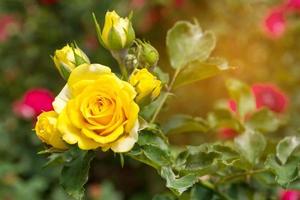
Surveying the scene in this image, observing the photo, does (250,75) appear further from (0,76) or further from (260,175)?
(260,175)

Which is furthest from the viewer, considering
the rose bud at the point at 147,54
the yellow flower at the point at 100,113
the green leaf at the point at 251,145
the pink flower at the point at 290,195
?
the pink flower at the point at 290,195

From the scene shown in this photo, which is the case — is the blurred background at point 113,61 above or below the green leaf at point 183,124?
below

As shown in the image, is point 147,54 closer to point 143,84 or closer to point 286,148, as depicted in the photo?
point 143,84

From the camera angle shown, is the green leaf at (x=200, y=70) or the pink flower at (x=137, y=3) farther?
the pink flower at (x=137, y=3)

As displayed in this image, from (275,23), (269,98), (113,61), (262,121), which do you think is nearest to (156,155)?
(262,121)

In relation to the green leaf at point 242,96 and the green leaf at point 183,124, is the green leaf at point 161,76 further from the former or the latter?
the green leaf at point 242,96

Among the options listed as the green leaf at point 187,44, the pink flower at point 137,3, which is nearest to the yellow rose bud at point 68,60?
the green leaf at point 187,44
